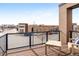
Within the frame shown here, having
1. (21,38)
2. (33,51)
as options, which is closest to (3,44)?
(21,38)

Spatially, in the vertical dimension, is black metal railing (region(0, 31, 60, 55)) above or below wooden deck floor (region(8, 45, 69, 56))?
above

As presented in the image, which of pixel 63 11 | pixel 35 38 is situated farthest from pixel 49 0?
pixel 35 38

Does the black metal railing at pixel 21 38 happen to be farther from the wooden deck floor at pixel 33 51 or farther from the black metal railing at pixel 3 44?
the wooden deck floor at pixel 33 51

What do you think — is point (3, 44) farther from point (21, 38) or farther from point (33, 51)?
point (33, 51)

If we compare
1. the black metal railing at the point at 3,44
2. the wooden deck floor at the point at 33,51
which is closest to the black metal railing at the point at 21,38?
the black metal railing at the point at 3,44

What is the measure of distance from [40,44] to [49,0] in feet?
5.32

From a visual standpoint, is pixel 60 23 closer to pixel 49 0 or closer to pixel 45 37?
pixel 45 37

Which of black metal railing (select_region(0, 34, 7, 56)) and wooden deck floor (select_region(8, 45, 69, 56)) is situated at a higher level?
black metal railing (select_region(0, 34, 7, 56))

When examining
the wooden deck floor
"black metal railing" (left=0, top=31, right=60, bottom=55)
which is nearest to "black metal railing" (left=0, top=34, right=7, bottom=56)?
"black metal railing" (left=0, top=31, right=60, bottom=55)

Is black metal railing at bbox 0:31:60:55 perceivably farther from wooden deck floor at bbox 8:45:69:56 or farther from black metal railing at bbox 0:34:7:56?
wooden deck floor at bbox 8:45:69:56

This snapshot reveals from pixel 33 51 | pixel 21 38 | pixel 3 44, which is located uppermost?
pixel 21 38

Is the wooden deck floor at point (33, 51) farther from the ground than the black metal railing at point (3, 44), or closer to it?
closer to it

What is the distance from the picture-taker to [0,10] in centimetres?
469

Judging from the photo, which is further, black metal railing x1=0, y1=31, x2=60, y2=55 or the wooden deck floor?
black metal railing x1=0, y1=31, x2=60, y2=55
